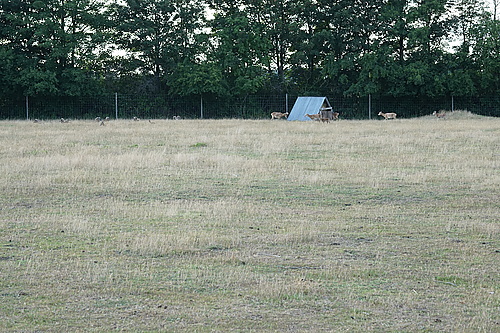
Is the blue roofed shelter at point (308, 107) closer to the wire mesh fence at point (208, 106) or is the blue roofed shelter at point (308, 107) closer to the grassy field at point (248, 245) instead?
the wire mesh fence at point (208, 106)

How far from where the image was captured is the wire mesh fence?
38875 millimetres

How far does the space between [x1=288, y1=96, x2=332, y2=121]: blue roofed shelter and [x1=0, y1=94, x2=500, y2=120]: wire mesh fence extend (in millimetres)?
3676

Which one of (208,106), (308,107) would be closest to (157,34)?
(208,106)

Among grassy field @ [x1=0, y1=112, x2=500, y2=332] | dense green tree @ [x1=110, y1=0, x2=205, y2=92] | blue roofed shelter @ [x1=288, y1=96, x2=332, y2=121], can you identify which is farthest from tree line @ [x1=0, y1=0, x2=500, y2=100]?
grassy field @ [x1=0, y1=112, x2=500, y2=332]

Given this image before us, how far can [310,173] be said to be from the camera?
13.0 meters

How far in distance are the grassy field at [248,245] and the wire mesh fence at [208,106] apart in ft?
81.9

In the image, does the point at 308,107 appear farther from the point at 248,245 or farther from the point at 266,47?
the point at 248,245

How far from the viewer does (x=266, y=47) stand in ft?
140

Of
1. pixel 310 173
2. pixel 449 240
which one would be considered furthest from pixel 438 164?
pixel 449 240

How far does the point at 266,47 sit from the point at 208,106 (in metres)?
5.76

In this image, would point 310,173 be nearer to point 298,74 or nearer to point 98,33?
point 98,33

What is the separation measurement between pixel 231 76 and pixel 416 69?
39.6ft

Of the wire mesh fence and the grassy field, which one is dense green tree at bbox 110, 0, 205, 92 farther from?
the grassy field

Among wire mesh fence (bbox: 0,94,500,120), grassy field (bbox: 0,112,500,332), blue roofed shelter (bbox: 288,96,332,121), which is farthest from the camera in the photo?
wire mesh fence (bbox: 0,94,500,120)
